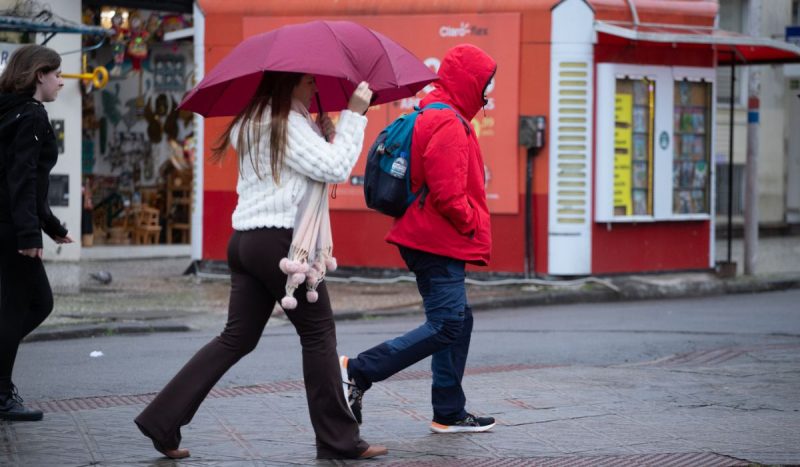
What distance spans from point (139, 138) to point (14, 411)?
15.3 m

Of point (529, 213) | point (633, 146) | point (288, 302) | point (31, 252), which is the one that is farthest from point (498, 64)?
point (288, 302)

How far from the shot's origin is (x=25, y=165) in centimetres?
629

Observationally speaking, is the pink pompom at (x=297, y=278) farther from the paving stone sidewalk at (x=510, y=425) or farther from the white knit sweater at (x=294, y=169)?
the paving stone sidewalk at (x=510, y=425)

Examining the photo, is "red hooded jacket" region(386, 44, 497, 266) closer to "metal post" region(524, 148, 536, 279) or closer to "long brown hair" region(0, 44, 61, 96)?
"long brown hair" region(0, 44, 61, 96)

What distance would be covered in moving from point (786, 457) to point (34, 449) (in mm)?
3342

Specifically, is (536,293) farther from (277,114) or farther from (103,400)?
(277,114)

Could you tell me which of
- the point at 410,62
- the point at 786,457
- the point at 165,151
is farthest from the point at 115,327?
the point at 165,151

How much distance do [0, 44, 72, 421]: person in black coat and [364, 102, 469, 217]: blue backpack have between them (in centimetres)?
164

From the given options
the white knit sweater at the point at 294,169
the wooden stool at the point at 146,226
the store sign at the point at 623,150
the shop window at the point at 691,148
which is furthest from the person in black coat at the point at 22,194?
the wooden stool at the point at 146,226

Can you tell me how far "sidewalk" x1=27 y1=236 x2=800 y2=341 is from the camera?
11.9 m

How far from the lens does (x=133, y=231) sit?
21.3 m

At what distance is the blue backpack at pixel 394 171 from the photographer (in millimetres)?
6121

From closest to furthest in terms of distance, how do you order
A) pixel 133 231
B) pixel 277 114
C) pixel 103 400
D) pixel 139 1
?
pixel 277 114
pixel 103 400
pixel 139 1
pixel 133 231

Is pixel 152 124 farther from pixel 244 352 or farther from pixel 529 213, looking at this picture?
pixel 244 352
